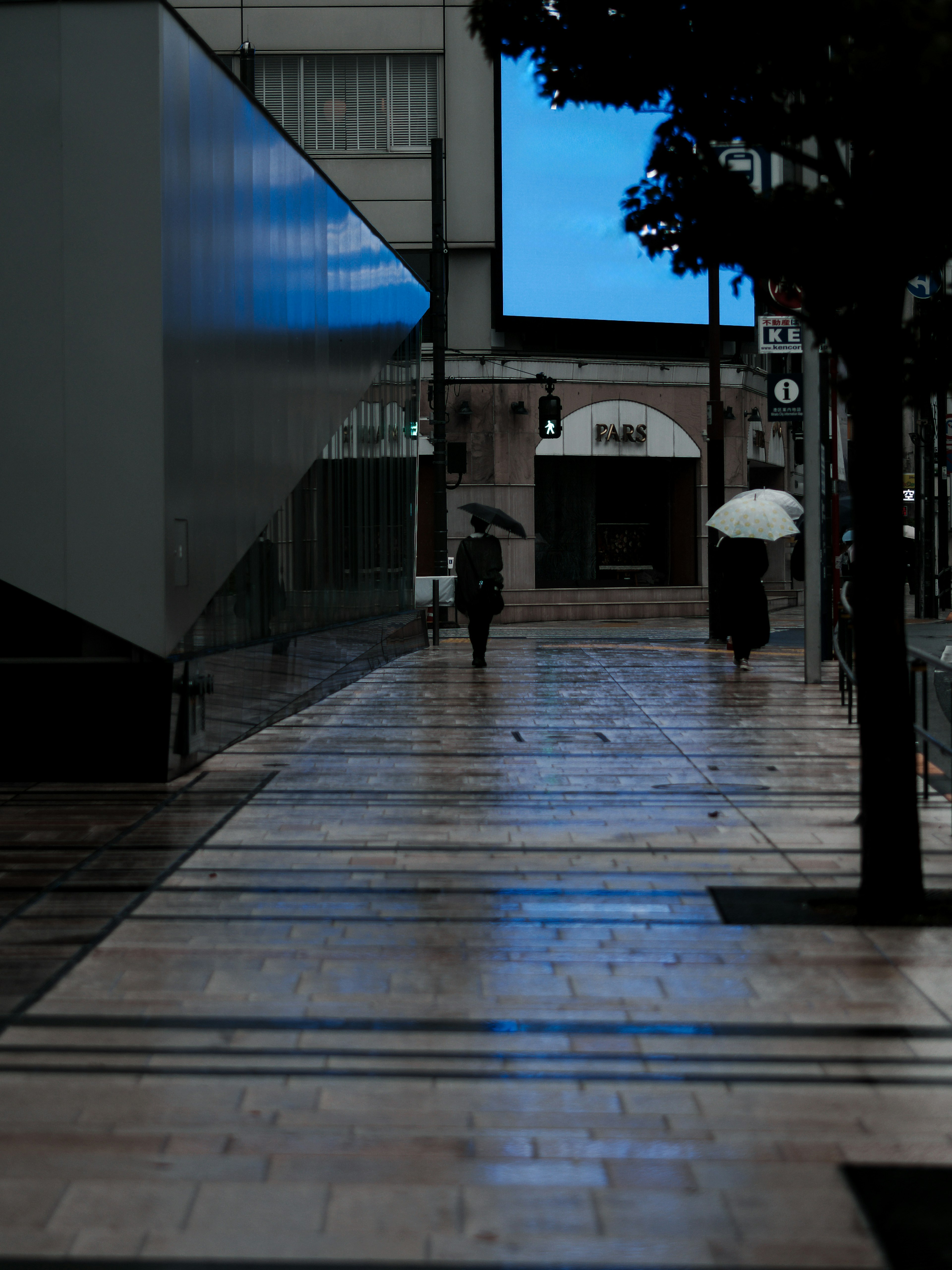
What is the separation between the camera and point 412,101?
109 feet

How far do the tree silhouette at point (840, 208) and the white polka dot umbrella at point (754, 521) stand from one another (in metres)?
10.8

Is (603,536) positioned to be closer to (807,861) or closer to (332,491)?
(332,491)

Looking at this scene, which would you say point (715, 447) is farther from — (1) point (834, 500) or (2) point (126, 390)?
(2) point (126, 390)

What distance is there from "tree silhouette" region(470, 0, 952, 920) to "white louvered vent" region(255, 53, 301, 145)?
28207mm

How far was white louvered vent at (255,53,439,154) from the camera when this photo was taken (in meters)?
33.0

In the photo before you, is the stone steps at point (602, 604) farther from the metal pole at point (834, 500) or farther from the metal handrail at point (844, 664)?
the metal handrail at point (844, 664)

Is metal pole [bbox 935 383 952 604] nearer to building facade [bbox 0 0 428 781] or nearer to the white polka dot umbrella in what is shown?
the white polka dot umbrella

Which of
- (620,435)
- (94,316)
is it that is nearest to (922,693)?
(94,316)

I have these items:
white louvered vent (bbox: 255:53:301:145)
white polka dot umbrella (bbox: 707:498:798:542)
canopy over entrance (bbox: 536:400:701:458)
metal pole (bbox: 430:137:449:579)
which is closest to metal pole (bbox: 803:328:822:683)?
white polka dot umbrella (bbox: 707:498:798:542)

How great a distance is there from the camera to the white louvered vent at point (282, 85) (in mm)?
32938

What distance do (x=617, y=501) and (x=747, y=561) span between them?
18.7m

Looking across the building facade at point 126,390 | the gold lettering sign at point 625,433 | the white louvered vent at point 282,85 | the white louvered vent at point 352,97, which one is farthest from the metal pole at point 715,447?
the building facade at point 126,390

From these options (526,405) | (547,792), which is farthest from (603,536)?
(547,792)

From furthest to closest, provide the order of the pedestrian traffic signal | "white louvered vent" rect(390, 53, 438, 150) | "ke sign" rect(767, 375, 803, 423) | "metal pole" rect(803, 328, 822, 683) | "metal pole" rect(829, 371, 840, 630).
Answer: "white louvered vent" rect(390, 53, 438, 150), the pedestrian traffic signal, "ke sign" rect(767, 375, 803, 423), "metal pole" rect(829, 371, 840, 630), "metal pole" rect(803, 328, 822, 683)
